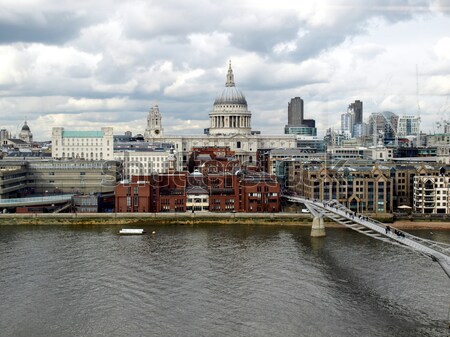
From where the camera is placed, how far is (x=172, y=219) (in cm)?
3434

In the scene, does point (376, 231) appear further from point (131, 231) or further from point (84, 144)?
point (84, 144)

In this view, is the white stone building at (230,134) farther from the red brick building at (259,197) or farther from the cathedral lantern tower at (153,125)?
the red brick building at (259,197)

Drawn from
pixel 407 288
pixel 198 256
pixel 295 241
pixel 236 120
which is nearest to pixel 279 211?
pixel 295 241

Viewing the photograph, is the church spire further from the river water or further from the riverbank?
the river water

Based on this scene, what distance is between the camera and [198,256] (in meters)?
24.0

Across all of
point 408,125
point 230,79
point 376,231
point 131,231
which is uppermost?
point 230,79

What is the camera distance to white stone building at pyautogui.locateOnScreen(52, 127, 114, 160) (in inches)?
2279

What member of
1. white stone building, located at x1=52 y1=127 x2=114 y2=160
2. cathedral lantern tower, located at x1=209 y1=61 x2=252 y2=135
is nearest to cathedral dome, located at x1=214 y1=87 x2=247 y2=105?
cathedral lantern tower, located at x1=209 y1=61 x2=252 y2=135

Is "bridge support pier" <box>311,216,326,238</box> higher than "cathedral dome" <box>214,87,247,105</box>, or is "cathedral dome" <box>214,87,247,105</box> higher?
"cathedral dome" <box>214,87,247,105</box>

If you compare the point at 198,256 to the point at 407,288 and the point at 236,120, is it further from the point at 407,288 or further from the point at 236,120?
the point at 236,120

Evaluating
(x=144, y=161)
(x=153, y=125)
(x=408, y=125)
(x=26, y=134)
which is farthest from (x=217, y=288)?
(x=408, y=125)

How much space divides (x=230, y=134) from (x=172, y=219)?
148 feet

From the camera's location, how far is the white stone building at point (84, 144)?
190 ft

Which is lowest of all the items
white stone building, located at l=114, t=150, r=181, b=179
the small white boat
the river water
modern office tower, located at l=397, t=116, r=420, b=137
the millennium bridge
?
the river water
